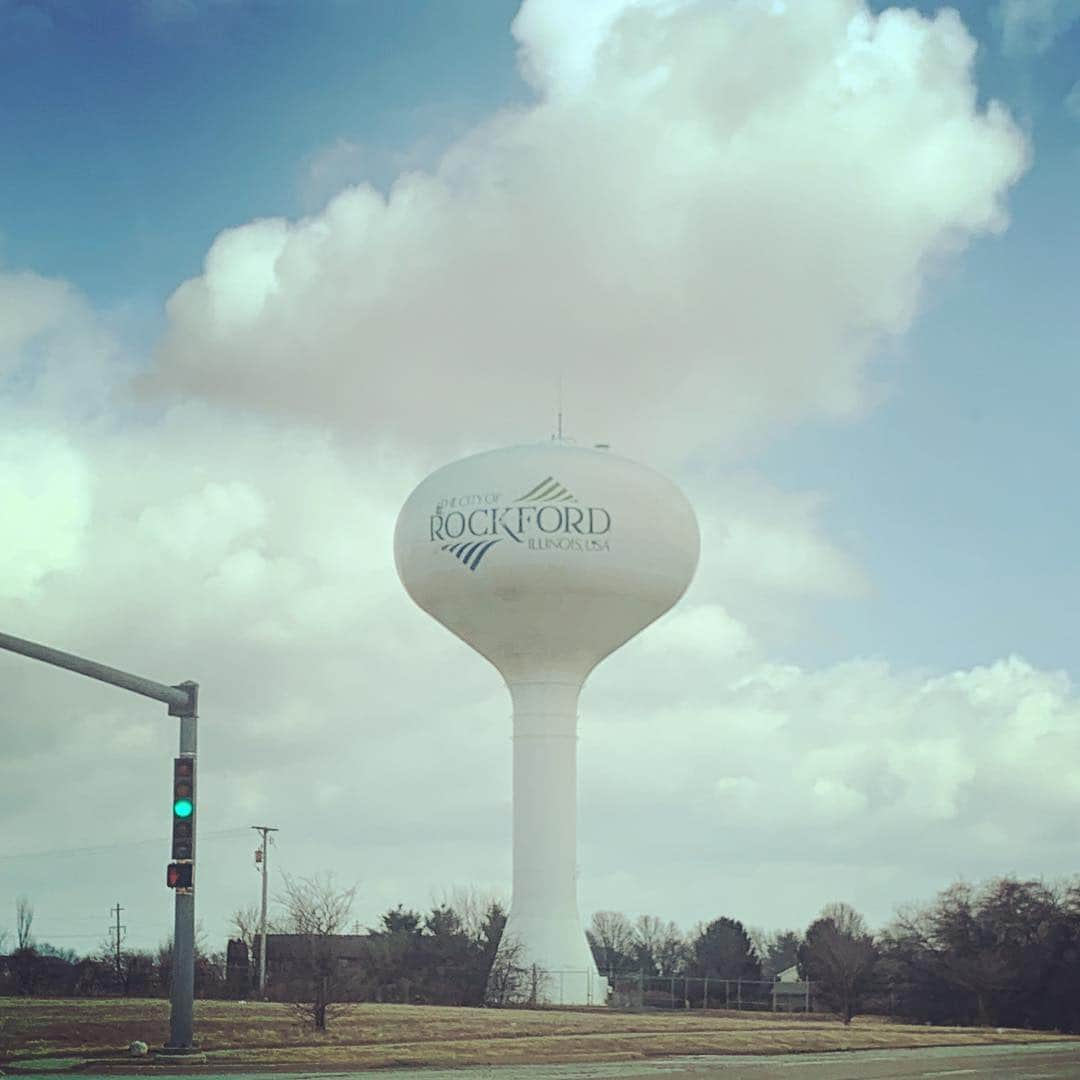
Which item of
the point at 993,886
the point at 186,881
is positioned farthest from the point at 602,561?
the point at 993,886

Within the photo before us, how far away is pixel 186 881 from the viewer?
19859 mm

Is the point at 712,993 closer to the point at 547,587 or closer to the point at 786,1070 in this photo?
the point at 547,587

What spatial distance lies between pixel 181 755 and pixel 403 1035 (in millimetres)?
9451

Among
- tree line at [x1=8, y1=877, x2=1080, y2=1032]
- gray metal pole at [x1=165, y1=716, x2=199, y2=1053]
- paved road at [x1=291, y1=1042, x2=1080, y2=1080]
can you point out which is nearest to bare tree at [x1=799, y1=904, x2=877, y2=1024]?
tree line at [x1=8, y1=877, x2=1080, y2=1032]

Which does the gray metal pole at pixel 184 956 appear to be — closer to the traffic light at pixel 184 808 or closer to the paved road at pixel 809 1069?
the traffic light at pixel 184 808

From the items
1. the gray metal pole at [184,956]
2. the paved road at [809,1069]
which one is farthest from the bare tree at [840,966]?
the gray metal pole at [184,956]

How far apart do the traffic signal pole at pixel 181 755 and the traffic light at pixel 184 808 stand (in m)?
0.09

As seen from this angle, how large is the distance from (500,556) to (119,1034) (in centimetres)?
1838

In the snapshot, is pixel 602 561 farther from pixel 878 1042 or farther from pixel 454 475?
pixel 878 1042

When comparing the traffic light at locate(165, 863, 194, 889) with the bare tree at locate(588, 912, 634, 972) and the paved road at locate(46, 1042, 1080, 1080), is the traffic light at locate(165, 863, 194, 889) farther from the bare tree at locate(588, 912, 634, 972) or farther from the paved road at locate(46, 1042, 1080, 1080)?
the bare tree at locate(588, 912, 634, 972)

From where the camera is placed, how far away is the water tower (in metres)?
40.8

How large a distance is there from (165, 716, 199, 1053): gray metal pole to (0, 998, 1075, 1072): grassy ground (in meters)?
0.54

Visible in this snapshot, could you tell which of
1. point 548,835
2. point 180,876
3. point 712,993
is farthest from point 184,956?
point 712,993

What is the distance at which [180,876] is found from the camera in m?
19.8
